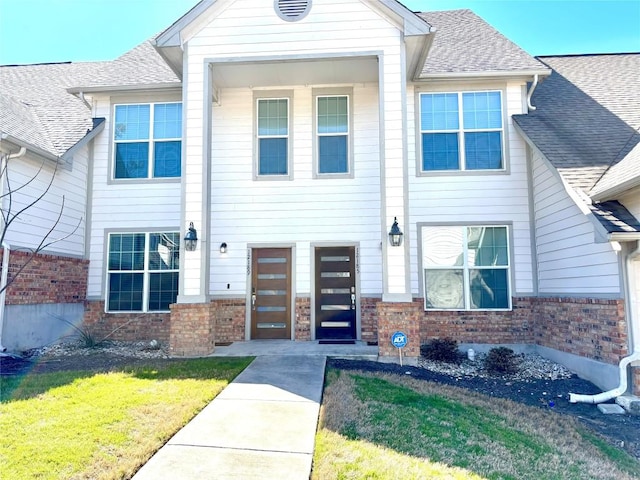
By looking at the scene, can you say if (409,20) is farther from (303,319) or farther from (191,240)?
(303,319)

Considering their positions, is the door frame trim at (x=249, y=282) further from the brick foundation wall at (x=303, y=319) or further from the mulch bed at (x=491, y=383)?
the mulch bed at (x=491, y=383)

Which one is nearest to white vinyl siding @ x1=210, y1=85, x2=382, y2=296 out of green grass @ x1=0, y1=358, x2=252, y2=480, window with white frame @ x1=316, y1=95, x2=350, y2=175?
window with white frame @ x1=316, y1=95, x2=350, y2=175

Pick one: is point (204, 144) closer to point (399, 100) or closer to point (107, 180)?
point (107, 180)

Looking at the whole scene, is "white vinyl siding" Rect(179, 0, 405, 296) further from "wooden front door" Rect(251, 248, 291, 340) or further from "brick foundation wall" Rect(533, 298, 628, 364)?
"brick foundation wall" Rect(533, 298, 628, 364)

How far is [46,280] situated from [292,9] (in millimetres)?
7348

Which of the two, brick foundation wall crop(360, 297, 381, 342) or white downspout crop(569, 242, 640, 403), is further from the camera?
brick foundation wall crop(360, 297, 381, 342)

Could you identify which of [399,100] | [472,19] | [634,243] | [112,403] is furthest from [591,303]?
[472,19]

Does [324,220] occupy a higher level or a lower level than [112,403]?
higher

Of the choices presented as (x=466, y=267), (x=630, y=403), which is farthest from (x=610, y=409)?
(x=466, y=267)

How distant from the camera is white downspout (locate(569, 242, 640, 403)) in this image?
5.69 meters

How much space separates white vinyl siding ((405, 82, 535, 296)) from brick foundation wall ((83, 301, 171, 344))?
18.5ft

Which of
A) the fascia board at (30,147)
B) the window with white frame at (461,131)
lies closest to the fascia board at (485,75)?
the window with white frame at (461,131)

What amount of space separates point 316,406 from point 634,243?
497 cm

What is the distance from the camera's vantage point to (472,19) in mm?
11195
